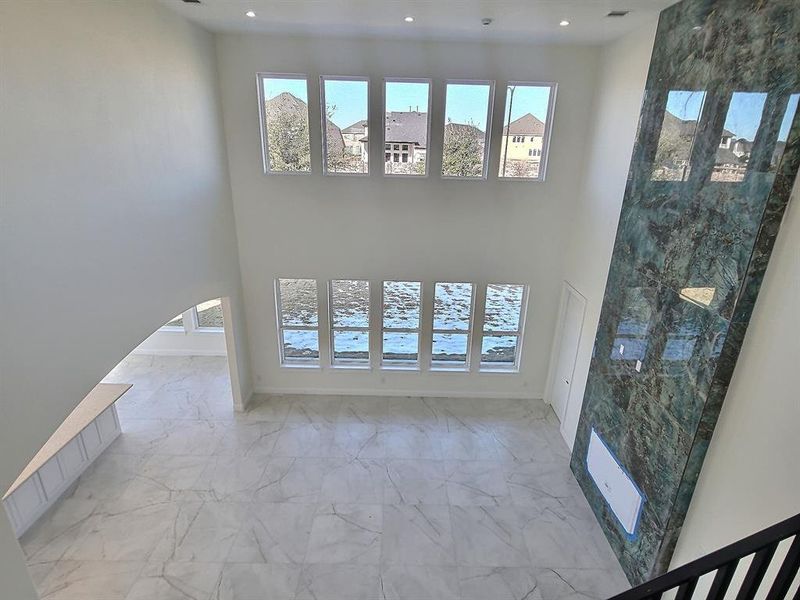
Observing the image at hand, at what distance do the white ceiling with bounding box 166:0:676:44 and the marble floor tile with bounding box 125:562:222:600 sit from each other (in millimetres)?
6209

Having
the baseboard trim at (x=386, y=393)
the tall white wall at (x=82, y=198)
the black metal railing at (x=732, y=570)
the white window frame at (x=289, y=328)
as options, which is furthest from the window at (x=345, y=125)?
the black metal railing at (x=732, y=570)

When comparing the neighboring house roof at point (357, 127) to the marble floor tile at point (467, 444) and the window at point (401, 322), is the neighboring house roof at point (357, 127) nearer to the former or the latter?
the window at point (401, 322)

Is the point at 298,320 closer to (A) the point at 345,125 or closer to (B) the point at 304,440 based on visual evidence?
(B) the point at 304,440

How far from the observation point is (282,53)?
606 cm

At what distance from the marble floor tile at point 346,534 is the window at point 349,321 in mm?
2949

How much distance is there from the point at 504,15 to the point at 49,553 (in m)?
7.94

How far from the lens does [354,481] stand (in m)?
5.83

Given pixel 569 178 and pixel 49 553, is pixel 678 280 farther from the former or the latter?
pixel 49 553

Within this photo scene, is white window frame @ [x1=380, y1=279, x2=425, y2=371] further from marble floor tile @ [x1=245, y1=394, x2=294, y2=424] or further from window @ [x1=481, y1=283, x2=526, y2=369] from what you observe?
marble floor tile @ [x1=245, y1=394, x2=294, y2=424]

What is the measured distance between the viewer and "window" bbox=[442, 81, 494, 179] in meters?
6.30

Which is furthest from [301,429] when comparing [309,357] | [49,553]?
[49,553]

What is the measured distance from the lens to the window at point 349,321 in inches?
293

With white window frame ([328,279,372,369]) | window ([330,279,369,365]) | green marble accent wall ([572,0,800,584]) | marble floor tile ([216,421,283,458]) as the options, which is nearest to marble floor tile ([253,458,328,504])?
marble floor tile ([216,421,283,458])

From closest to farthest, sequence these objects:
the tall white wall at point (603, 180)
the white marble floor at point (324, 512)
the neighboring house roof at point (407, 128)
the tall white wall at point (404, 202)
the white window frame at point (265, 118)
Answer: the white marble floor at point (324, 512) < the tall white wall at point (603, 180) < the tall white wall at point (404, 202) < the white window frame at point (265, 118) < the neighboring house roof at point (407, 128)
